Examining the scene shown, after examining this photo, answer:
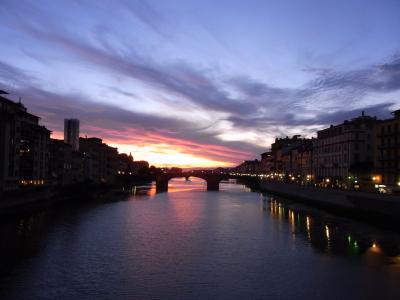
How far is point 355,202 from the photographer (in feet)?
194

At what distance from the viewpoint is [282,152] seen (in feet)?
536

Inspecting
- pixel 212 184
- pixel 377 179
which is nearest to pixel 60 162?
pixel 212 184

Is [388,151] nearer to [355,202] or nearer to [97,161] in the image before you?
[355,202]

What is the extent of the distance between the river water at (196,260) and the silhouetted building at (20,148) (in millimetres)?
12315

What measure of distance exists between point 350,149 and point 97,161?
272 ft

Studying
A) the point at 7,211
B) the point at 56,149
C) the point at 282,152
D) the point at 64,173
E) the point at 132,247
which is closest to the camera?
the point at 132,247

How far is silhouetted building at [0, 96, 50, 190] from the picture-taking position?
63.0 metres

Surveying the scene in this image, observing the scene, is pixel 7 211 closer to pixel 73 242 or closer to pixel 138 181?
pixel 73 242

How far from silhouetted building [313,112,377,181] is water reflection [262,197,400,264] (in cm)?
2664

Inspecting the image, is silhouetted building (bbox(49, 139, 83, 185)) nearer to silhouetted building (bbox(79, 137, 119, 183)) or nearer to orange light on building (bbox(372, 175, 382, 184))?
silhouetted building (bbox(79, 137, 119, 183))

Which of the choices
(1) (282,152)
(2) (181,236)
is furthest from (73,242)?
(1) (282,152)

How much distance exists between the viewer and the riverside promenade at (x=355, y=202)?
159 ft

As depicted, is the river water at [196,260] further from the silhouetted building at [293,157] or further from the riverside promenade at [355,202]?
the silhouetted building at [293,157]

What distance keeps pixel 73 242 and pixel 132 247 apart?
6.11 m
